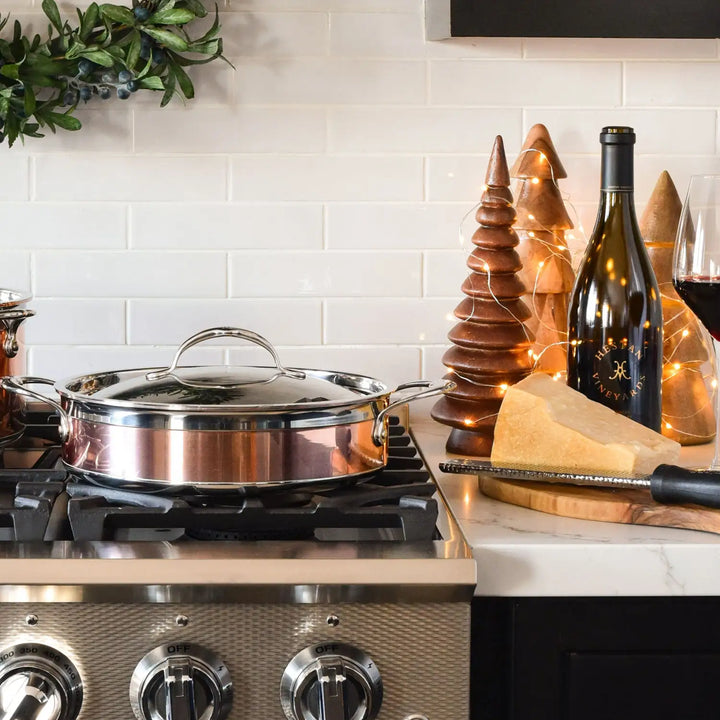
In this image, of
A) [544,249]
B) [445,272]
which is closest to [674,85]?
[544,249]

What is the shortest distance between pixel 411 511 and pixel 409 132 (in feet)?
2.58

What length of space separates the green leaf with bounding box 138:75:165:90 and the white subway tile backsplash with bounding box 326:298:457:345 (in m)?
0.41

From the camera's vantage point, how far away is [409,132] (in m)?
1.60

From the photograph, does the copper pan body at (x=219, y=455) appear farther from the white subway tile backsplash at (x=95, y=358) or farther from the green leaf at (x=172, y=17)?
the green leaf at (x=172, y=17)

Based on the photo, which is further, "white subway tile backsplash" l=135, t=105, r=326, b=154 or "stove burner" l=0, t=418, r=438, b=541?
"white subway tile backsplash" l=135, t=105, r=326, b=154

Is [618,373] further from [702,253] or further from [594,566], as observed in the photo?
[594,566]

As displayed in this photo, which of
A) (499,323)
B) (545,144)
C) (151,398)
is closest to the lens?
(151,398)

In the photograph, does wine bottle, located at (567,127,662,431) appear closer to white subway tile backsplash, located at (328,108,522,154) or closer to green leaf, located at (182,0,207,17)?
white subway tile backsplash, located at (328,108,522,154)

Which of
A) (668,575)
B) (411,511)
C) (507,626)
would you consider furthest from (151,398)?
(668,575)

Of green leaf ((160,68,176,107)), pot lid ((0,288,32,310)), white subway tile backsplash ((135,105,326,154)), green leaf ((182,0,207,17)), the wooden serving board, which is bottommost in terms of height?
the wooden serving board

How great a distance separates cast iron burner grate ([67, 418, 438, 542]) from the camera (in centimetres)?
98

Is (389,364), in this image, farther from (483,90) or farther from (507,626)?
(507,626)

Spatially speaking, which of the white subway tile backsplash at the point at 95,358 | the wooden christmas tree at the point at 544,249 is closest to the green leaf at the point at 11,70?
the white subway tile backsplash at the point at 95,358

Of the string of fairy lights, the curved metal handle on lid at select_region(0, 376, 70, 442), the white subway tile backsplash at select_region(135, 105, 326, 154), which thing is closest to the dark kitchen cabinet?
the string of fairy lights
